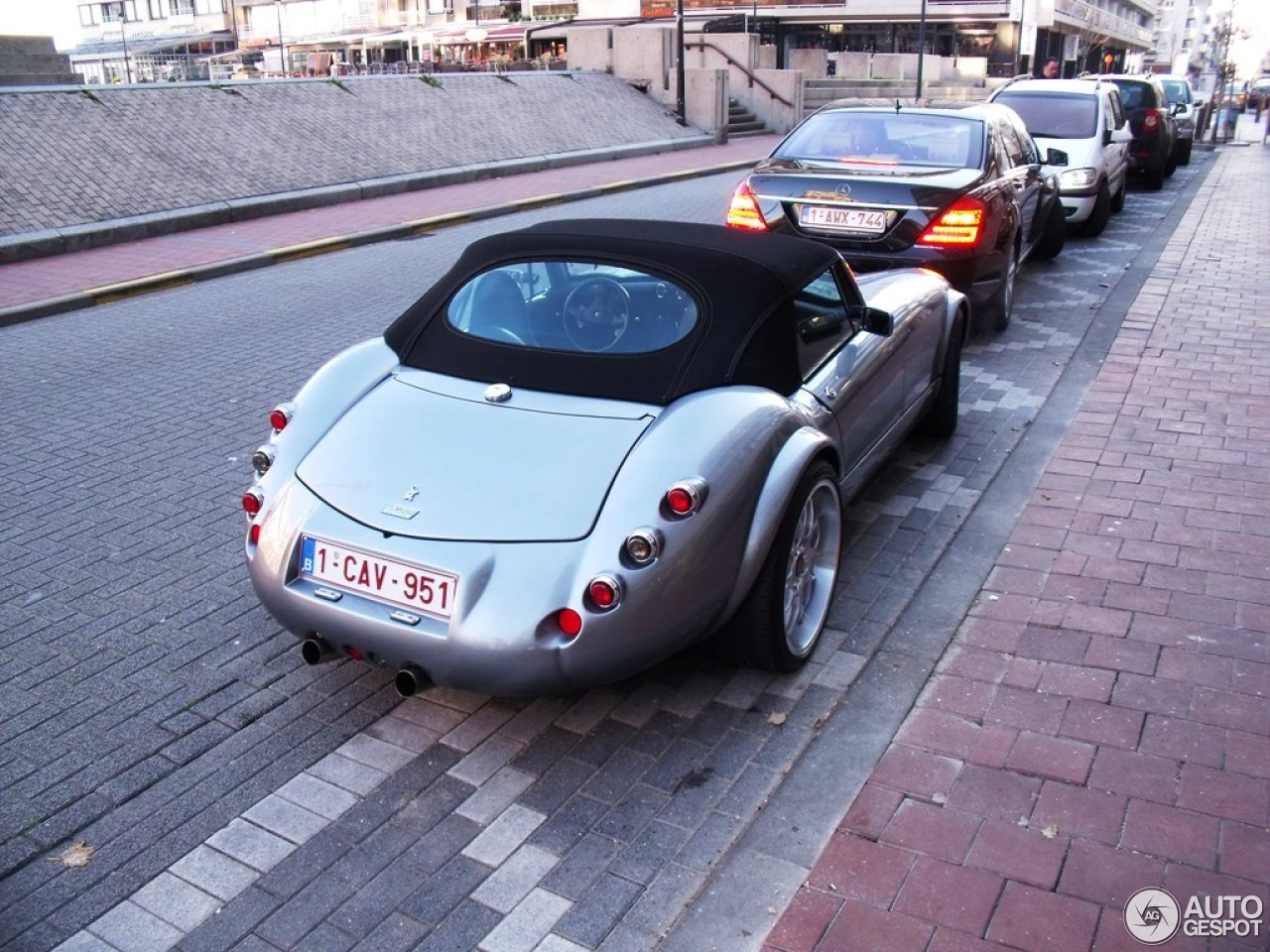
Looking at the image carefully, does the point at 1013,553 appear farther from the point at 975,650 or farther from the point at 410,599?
the point at 410,599

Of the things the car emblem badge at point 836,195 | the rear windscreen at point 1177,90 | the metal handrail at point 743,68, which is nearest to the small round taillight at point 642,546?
the car emblem badge at point 836,195

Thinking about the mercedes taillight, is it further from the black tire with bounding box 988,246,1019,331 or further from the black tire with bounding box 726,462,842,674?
the black tire with bounding box 726,462,842,674

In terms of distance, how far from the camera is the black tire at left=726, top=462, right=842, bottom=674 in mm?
3607

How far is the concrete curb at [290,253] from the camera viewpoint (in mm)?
9797

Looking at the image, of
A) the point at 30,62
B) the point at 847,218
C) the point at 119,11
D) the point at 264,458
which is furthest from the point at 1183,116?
the point at 119,11

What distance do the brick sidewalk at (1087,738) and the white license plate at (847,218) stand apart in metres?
2.08

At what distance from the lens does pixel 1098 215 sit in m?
12.7

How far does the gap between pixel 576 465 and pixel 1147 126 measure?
1656 cm

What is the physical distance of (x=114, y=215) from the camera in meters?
13.0

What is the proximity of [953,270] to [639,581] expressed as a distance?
4.92 meters

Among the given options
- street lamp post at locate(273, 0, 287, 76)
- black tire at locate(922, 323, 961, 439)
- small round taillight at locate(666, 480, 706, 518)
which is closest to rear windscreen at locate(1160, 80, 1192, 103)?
black tire at locate(922, 323, 961, 439)

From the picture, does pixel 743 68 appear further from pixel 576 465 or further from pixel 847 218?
pixel 576 465

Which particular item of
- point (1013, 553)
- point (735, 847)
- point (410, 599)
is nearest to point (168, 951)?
point (410, 599)

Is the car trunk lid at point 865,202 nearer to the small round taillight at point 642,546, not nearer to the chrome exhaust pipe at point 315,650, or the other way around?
the small round taillight at point 642,546
